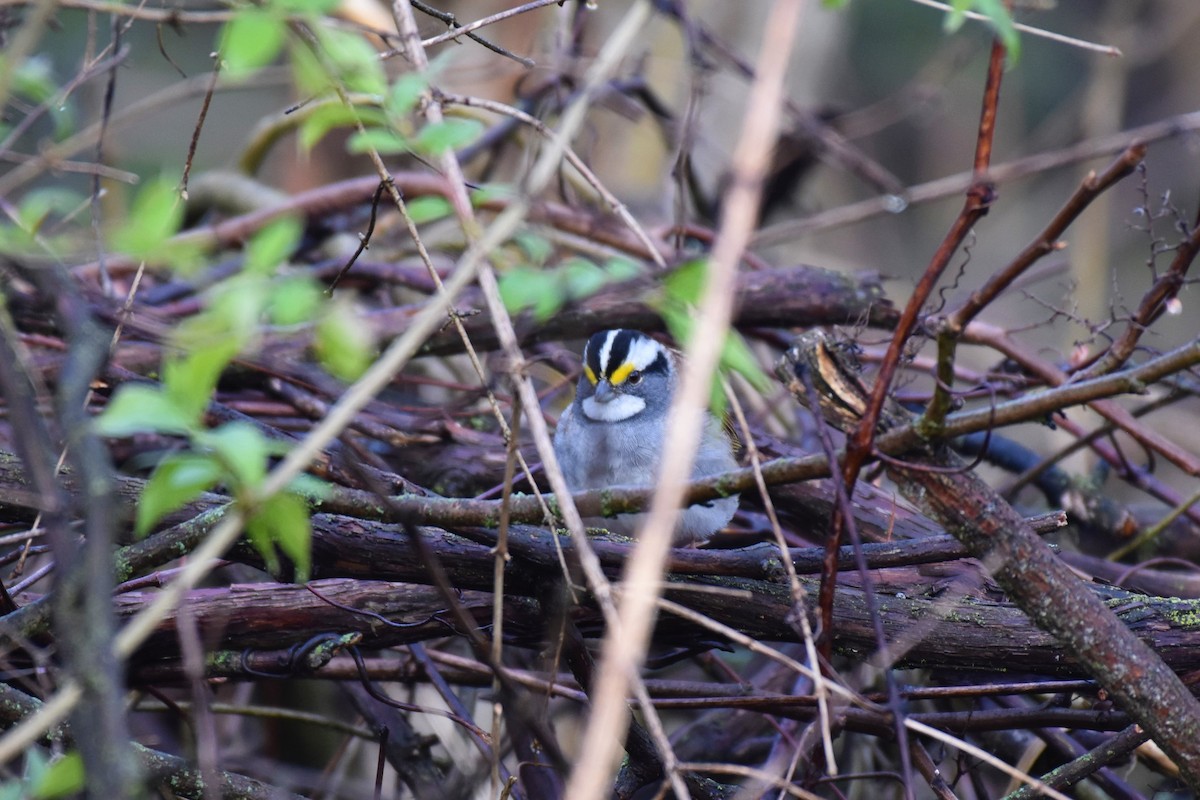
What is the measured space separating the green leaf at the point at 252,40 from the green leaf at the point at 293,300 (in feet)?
0.90

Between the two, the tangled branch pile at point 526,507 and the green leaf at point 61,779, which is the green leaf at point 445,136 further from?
the green leaf at point 61,779

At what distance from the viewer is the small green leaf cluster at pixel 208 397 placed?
130 centimetres

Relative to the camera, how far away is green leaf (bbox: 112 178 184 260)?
1379mm

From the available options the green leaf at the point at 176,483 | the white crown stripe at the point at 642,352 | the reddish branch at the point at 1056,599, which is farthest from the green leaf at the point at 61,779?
the white crown stripe at the point at 642,352

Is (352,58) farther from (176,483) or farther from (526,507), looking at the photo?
(526,507)

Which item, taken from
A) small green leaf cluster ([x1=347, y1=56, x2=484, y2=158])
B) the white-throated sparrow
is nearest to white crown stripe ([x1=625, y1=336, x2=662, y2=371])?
the white-throated sparrow

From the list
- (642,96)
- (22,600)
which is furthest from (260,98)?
(22,600)

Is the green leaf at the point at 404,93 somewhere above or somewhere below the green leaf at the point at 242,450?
above

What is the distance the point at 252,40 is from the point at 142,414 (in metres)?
0.49

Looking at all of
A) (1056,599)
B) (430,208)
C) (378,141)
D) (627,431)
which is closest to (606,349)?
(627,431)

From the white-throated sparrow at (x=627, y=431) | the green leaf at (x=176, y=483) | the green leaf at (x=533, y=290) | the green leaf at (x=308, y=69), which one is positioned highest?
the white-throated sparrow at (x=627, y=431)

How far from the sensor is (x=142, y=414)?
1.28 metres

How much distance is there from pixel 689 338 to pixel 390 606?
1.45 metres

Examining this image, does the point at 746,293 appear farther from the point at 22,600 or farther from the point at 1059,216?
the point at 22,600
